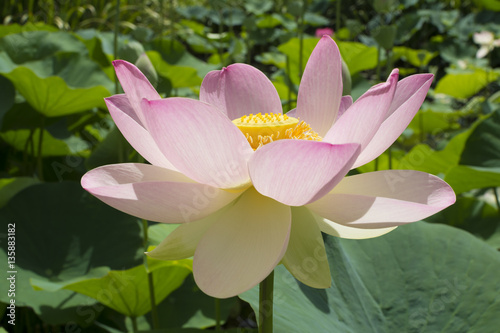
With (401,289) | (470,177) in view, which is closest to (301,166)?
(401,289)

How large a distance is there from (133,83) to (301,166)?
0.14m

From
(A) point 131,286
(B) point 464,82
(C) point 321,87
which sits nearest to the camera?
(C) point 321,87

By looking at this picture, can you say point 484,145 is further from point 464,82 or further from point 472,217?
point 464,82

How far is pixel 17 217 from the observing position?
1008 millimetres

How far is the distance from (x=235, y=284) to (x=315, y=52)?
0.75ft

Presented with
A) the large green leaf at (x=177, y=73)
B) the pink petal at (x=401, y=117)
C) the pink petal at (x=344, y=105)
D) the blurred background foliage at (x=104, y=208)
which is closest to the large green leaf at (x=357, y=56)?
the blurred background foliage at (x=104, y=208)

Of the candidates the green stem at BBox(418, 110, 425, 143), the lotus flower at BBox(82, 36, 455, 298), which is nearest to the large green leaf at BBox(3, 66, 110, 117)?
the lotus flower at BBox(82, 36, 455, 298)

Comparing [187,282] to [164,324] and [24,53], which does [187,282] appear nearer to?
[164,324]

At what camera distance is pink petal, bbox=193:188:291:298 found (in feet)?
1.08

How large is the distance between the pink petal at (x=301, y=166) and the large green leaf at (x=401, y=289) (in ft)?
0.72

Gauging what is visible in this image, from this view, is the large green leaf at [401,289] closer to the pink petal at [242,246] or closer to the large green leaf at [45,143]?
the pink petal at [242,246]

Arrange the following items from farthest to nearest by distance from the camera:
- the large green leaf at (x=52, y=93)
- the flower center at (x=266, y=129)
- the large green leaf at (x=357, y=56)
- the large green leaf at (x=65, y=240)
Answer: the large green leaf at (x=357, y=56)
the large green leaf at (x=52, y=93)
the large green leaf at (x=65, y=240)
the flower center at (x=266, y=129)

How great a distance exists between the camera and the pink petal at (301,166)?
309 mm

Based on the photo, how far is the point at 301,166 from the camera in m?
0.32
